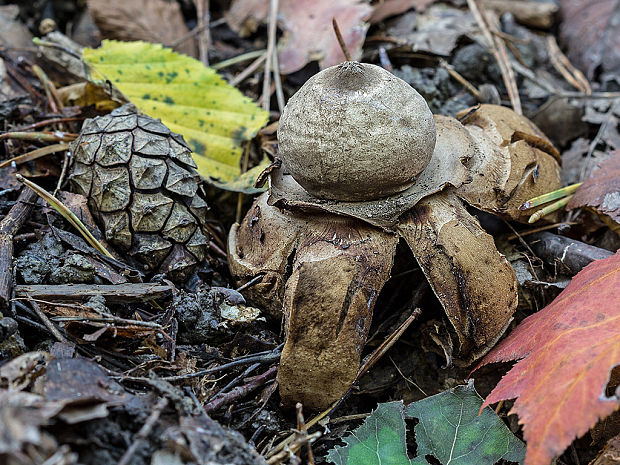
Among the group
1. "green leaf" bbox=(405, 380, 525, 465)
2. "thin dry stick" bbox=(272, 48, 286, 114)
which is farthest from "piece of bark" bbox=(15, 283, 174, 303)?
"thin dry stick" bbox=(272, 48, 286, 114)

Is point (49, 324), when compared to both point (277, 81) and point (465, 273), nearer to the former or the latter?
point (465, 273)

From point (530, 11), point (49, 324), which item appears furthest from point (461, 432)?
point (530, 11)

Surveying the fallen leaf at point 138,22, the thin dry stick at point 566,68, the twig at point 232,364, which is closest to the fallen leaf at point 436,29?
the thin dry stick at point 566,68

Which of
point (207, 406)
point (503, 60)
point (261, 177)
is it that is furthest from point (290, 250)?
point (503, 60)

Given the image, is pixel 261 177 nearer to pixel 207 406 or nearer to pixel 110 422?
pixel 207 406

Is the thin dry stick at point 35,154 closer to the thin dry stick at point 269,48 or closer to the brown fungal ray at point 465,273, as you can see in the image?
the thin dry stick at point 269,48

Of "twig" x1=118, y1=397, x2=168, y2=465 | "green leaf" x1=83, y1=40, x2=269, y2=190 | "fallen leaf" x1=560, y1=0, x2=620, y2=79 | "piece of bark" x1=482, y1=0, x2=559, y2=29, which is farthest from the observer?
"piece of bark" x1=482, y1=0, x2=559, y2=29

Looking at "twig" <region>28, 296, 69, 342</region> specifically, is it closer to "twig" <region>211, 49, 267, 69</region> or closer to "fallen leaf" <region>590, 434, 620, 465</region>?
"fallen leaf" <region>590, 434, 620, 465</region>
